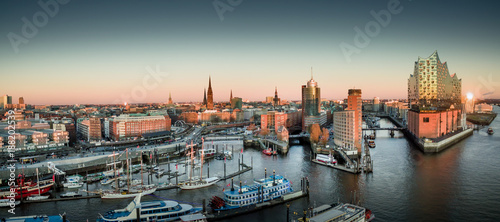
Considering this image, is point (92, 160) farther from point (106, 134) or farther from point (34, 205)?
point (106, 134)

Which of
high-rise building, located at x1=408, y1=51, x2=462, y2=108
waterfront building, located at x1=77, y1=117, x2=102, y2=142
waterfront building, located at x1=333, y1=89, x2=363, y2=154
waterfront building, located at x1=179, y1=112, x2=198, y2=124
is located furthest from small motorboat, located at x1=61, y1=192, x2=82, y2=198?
high-rise building, located at x1=408, y1=51, x2=462, y2=108

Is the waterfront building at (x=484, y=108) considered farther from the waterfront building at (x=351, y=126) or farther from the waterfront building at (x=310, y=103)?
the waterfront building at (x=351, y=126)

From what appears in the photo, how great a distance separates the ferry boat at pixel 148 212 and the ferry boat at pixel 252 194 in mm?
Result: 1403

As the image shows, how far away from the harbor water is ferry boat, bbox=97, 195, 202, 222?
1.94 metres

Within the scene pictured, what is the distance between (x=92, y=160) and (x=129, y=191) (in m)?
8.77

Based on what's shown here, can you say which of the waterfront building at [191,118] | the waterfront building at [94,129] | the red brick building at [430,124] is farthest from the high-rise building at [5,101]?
the red brick building at [430,124]

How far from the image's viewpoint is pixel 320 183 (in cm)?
1836

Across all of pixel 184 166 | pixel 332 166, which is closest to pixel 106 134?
pixel 184 166

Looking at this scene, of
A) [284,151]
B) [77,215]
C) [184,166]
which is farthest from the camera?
[284,151]

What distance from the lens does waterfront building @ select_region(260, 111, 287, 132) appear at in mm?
42188

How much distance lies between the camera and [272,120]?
4456 cm

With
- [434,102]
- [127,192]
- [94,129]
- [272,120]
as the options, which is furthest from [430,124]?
[94,129]

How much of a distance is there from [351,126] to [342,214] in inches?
638

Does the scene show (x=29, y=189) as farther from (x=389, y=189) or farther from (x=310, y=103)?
(x=310, y=103)
